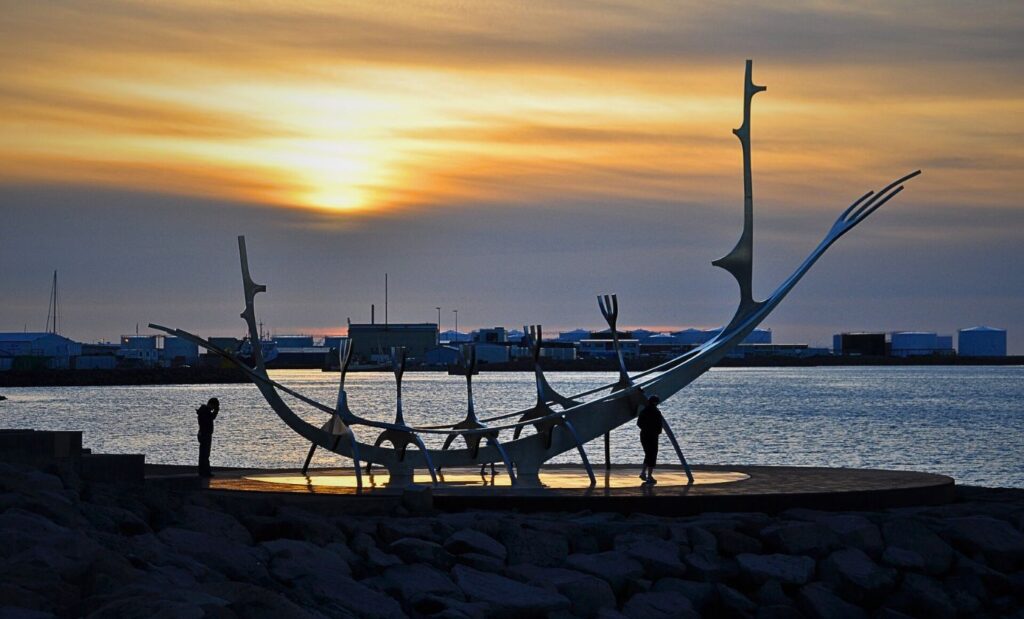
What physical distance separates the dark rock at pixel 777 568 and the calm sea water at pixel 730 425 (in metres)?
27.3

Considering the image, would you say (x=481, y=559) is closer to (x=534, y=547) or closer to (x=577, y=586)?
(x=534, y=547)

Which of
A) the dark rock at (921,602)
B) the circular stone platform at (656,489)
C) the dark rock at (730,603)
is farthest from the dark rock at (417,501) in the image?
the dark rock at (921,602)

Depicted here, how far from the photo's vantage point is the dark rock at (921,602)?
57.4 ft

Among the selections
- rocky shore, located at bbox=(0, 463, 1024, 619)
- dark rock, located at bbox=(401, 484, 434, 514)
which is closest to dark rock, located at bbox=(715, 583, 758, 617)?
rocky shore, located at bbox=(0, 463, 1024, 619)

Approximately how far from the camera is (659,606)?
16.2 m

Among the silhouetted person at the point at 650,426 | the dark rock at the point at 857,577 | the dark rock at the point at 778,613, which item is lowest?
the dark rock at the point at 778,613

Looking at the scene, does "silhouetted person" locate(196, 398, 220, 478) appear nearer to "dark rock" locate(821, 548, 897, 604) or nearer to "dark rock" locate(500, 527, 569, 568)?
"dark rock" locate(500, 527, 569, 568)

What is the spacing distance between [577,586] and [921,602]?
4375mm

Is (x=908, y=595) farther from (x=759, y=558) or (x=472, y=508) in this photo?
(x=472, y=508)

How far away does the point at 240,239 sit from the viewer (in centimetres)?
2320

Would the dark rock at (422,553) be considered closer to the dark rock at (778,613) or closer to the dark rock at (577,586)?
the dark rock at (577,586)

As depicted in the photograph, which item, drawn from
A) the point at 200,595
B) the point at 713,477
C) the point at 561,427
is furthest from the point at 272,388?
the point at 200,595

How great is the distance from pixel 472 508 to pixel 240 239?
19.2 feet

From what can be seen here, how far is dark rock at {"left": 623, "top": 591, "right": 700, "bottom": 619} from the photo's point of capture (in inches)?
631
